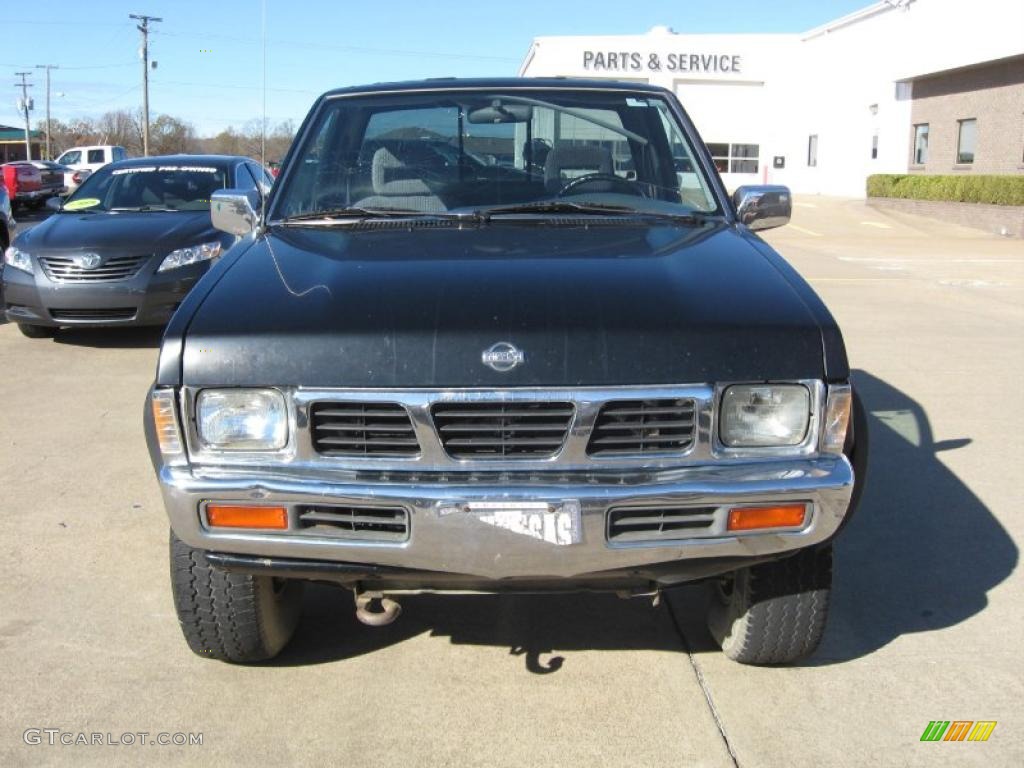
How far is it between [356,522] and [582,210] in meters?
1.62

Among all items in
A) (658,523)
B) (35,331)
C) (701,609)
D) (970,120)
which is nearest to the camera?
(658,523)

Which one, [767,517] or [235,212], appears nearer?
[767,517]

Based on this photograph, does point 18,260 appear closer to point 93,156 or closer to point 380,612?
point 380,612

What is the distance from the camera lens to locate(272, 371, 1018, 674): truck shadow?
3.63 m

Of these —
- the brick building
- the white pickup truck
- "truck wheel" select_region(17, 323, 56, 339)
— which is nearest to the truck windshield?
"truck wheel" select_region(17, 323, 56, 339)

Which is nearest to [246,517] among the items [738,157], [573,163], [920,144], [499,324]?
[499,324]

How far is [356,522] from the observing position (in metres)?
2.74

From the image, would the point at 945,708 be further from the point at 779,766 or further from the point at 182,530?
the point at 182,530

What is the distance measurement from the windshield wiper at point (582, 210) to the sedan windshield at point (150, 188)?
6517mm

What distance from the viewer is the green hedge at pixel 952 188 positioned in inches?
864

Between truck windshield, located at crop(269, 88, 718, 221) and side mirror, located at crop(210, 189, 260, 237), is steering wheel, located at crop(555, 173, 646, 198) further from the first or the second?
side mirror, located at crop(210, 189, 260, 237)

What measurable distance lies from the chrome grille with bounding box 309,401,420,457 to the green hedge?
22077 mm

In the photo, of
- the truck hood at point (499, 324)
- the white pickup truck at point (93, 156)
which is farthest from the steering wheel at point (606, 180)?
the white pickup truck at point (93, 156)

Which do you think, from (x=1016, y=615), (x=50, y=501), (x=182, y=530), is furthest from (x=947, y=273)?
(x=182, y=530)
